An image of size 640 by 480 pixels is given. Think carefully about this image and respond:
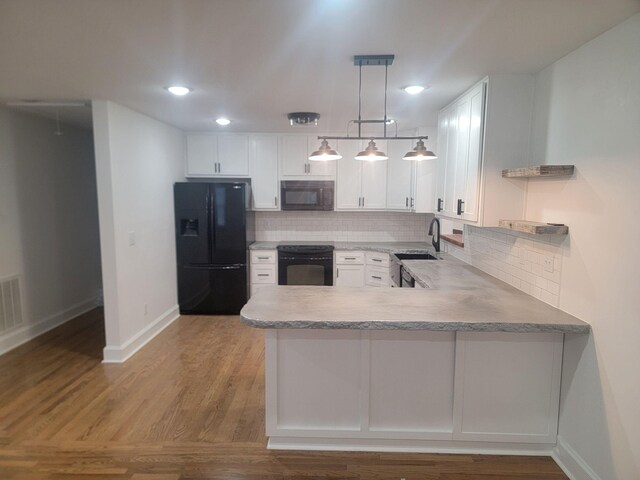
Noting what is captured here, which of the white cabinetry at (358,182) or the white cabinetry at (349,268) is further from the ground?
the white cabinetry at (358,182)

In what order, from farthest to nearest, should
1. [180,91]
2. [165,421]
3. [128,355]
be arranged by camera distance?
[128,355], [180,91], [165,421]

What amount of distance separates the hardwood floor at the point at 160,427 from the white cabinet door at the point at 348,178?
230 cm

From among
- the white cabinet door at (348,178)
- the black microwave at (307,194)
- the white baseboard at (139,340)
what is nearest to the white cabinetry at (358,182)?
the white cabinet door at (348,178)

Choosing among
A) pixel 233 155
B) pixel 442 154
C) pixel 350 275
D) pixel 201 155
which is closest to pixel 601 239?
pixel 442 154

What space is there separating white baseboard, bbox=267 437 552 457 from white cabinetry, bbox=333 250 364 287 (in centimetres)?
266

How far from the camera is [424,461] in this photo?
7.13 ft

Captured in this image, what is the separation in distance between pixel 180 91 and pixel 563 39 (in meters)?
2.47

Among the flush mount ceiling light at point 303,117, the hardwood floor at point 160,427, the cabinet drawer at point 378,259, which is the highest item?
the flush mount ceiling light at point 303,117

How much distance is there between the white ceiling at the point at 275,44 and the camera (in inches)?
62.9

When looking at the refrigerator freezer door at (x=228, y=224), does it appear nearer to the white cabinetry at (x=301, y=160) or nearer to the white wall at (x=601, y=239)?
the white cabinetry at (x=301, y=160)

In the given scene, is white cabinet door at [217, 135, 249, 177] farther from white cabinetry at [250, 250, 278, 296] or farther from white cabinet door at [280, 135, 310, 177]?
white cabinetry at [250, 250, 278, 296]

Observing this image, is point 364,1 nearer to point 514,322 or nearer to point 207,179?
point 514,322

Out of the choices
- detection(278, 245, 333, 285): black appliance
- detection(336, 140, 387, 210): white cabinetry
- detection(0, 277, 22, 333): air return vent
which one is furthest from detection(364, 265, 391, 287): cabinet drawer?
detection(0, 277, 22, 333): air return vent

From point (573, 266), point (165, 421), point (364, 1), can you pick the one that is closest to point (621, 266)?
point (573, 266)
